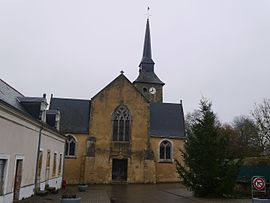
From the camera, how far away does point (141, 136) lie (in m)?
34.9

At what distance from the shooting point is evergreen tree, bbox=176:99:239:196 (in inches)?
754

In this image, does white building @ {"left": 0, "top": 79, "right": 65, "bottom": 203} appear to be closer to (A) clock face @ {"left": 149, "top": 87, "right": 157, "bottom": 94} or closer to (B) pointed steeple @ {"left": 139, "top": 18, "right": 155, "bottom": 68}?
(A) clock face @ {"left": 149, "top": 87, "right": 157, "bottom": 94}

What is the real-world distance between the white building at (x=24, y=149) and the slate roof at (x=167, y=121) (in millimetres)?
14973

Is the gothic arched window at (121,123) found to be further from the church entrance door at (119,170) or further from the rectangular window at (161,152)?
the rectangular window at (161,152)

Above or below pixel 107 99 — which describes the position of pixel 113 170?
below

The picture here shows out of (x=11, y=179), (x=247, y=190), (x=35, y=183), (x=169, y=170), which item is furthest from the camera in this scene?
(x=169, y=170)

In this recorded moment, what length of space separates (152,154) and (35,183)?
17247mm

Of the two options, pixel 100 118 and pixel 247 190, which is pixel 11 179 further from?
pixel 100 118

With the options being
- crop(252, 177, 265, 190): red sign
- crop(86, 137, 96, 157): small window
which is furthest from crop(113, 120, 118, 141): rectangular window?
crop(252, 177, 265, 190): red sign

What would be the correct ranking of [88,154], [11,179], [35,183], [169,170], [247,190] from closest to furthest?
[11,179] → [35,183] → [247,190] → [88,154] → [169,170]

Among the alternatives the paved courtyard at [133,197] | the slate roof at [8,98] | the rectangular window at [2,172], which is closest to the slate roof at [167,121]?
the paved courtyard at [133,197]

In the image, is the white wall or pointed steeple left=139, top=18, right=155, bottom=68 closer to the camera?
the white wall

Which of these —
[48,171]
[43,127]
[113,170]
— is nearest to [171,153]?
[113,170]

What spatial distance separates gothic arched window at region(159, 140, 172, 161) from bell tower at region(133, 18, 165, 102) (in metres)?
12.8
